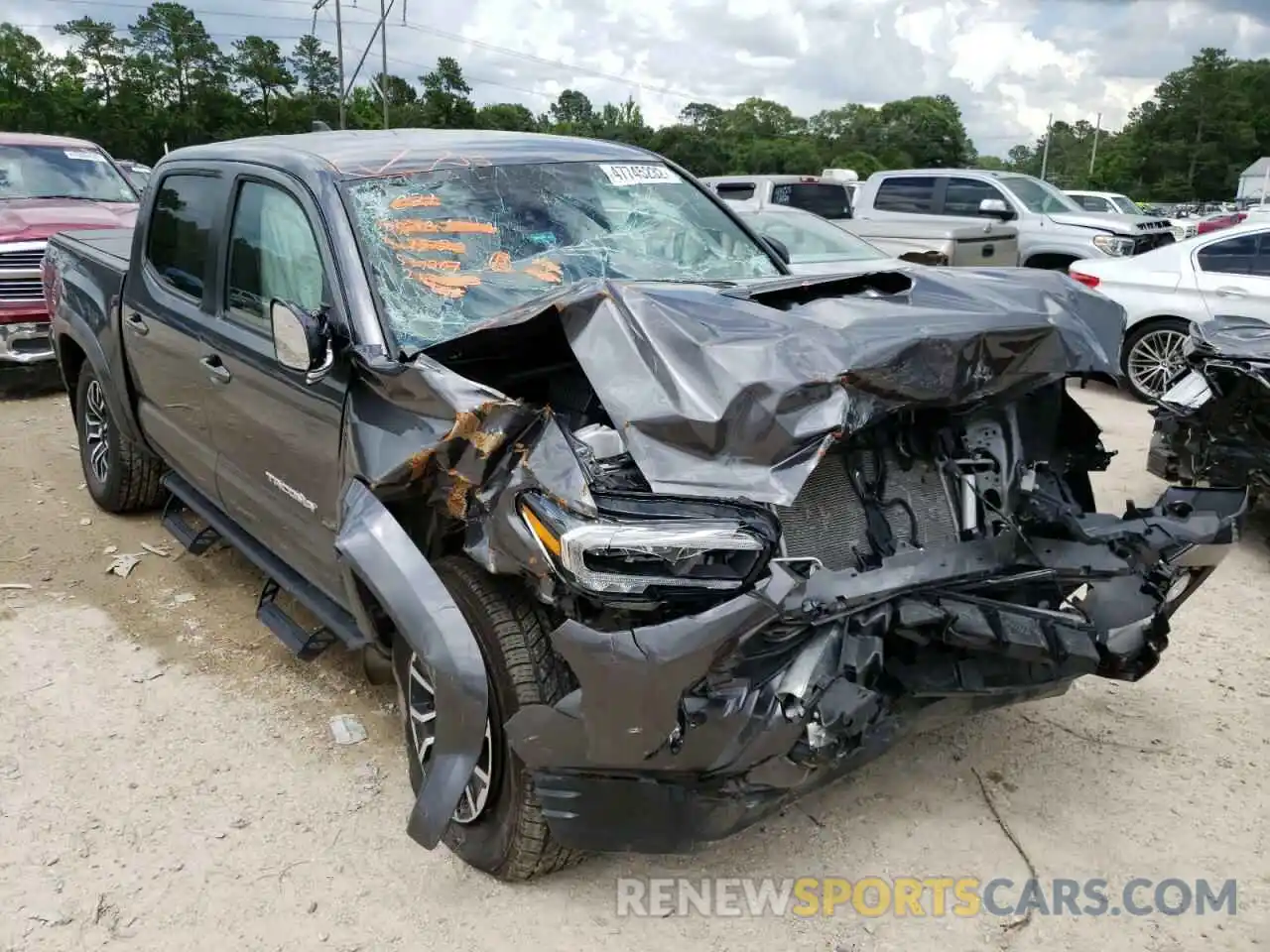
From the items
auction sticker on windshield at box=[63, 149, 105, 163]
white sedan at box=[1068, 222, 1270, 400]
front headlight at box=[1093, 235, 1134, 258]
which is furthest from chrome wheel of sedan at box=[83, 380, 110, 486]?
front headlight at box=[1093, 235, 1134, 258]

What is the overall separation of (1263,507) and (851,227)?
25.9 feet

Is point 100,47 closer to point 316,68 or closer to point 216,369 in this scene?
point 316,68

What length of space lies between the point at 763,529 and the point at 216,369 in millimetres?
2400

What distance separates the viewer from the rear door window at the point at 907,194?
13.2 meters

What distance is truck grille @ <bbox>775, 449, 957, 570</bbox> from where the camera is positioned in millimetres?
2697

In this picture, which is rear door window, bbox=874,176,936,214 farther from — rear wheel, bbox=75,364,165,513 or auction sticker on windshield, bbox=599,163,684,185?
rear wheel, bbox=75,364,165,513

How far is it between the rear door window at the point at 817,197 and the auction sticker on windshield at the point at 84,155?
762cm

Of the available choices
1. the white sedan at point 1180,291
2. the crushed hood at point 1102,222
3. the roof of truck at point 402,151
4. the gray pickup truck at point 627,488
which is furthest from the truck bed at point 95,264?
the crushed hood at point 1102,222

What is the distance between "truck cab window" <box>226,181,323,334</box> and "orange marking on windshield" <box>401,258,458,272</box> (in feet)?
0.95

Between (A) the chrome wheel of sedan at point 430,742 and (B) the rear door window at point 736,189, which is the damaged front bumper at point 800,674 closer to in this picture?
(A) the chrome wheel of sedan at point 430,742

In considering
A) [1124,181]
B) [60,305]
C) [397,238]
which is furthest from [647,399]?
[1124,181]

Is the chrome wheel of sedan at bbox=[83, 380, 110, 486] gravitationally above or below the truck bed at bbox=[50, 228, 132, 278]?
below

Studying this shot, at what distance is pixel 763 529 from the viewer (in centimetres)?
224

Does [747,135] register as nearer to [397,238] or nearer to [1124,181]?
[1124,181]
